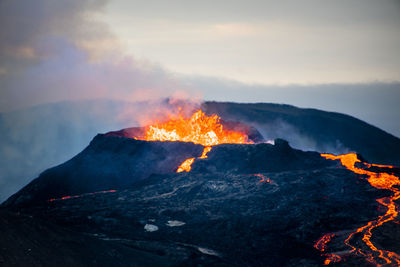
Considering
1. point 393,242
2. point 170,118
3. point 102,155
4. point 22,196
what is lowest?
point 393,242

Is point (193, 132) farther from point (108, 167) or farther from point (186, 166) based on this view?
point (108, 167)

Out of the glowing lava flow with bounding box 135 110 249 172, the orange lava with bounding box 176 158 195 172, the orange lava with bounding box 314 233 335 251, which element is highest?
the glowing lava flow with bounding box 135 110 249 172

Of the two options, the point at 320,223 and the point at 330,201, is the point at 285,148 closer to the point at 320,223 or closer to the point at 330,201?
the point at 330,201

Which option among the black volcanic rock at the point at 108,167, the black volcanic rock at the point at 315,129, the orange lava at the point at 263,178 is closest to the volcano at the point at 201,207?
the orange lava at the point at 263,178

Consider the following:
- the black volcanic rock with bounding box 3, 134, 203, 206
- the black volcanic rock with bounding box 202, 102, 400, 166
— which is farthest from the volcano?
the black volcanic rock with bounding box 202, 102, 400, 166

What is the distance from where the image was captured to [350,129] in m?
106

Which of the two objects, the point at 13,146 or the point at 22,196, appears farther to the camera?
the point at 13,146

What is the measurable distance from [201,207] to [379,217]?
14782 millimetres

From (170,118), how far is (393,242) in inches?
1597

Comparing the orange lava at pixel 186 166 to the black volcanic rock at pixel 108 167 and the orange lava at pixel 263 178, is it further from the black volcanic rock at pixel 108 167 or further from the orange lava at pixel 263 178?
the orange lava at pixel 263 178

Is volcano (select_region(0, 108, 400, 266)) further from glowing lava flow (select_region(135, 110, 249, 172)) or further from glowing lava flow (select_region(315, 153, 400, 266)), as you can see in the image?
glowing lava flow (select_region(135, 110, 249, 172))

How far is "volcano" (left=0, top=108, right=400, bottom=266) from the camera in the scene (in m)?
26.9

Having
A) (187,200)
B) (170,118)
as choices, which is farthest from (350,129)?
(187,200)

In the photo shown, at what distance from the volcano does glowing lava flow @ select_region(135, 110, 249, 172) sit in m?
0.21
